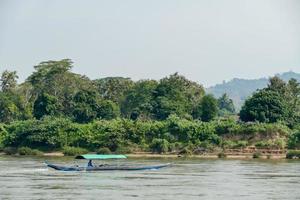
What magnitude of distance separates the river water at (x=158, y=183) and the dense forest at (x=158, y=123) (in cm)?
1605

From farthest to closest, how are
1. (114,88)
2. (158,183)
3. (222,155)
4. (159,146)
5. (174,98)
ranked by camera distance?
1. (114,88)
2. (174,98)
3. (159,146)
4. (222,155)
5. (158,183)

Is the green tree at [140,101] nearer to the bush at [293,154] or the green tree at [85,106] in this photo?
the green tree at [85,106]

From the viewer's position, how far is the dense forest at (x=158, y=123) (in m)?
71.6

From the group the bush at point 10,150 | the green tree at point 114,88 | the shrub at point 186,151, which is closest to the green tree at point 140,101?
the green tree at point 114,88

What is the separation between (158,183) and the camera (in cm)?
4219

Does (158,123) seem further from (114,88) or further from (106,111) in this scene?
(114,88)

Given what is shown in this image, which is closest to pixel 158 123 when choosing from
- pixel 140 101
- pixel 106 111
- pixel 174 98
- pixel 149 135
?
pixel 149 135

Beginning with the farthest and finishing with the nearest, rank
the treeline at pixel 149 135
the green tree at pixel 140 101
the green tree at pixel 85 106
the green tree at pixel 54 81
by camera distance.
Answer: the green tree at pixel 54 81 → the green tree at pixel 140 101 → the green tree at pixel 85 106 → the treeline at pixel 149 135

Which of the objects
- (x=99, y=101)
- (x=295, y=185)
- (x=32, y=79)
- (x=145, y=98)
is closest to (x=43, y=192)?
(x=295, y=185)

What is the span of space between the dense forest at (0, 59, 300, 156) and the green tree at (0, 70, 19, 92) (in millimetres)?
3648

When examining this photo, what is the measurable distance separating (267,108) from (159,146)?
10745 millimetres

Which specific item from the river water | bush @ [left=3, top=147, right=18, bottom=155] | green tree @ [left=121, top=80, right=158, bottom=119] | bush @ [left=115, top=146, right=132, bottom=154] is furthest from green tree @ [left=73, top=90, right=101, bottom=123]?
the river water

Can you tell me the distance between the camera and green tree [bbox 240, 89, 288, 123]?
74.8m

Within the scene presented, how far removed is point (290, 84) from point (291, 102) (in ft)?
22.6
